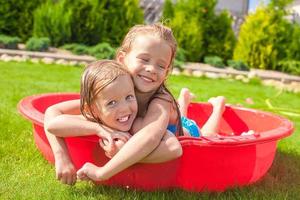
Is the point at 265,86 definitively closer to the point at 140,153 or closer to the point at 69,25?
the point at 69,25

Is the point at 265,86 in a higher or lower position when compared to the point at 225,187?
lower

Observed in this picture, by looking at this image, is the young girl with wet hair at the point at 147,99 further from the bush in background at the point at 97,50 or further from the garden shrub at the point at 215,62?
the garden shrub at the point at 215,62

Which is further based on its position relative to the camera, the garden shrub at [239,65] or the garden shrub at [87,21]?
the garden shrub at [87,21]

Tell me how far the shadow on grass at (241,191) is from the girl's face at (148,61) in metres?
0.48

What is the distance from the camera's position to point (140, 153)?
209 cm

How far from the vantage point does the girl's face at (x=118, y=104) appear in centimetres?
218

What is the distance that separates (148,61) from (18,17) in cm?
765

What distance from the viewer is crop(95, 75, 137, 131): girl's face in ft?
7.15

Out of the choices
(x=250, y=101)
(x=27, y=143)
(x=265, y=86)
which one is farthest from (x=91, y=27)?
(x=27, y=143)

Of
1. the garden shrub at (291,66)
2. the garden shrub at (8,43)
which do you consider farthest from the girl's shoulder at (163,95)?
the garden shrub at (291,66)

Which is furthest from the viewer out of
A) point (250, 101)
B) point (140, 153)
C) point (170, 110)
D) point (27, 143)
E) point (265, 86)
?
point (265, 86)

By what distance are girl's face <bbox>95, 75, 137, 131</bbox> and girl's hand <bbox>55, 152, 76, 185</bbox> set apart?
0.24 m

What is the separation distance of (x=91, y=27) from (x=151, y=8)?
2356mm

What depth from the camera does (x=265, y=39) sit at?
31.8 feet
